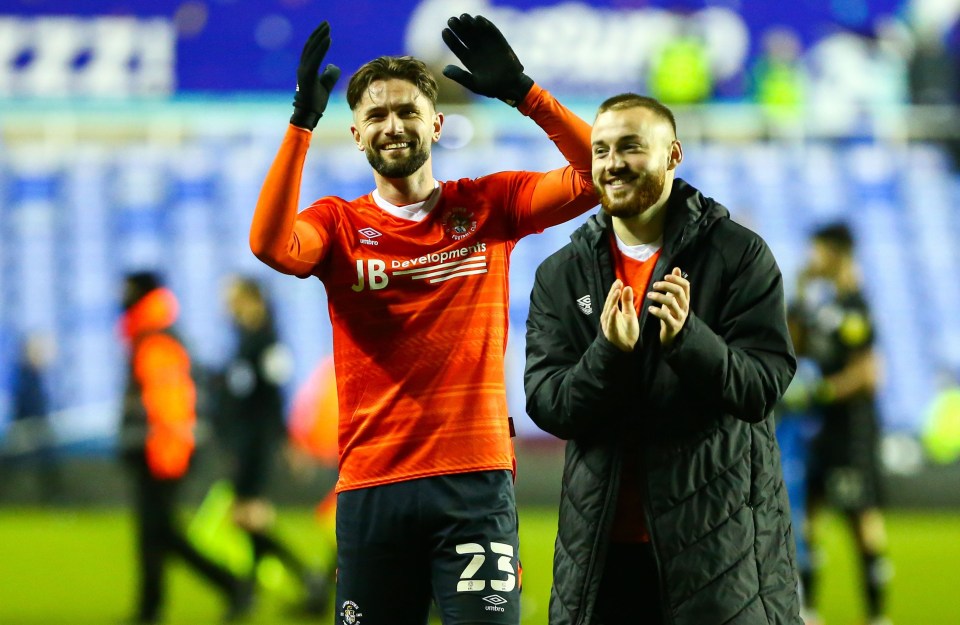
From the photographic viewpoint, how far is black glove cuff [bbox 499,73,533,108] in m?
3.89

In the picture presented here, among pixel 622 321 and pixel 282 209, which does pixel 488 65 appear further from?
pixel 622 321

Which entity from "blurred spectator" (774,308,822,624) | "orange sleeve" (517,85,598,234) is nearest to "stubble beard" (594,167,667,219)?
"orange sleeve" (517,85,598,234)

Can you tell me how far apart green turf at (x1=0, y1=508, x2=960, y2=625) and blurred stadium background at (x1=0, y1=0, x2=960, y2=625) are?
14.3ft

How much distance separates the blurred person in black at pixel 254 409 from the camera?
8383 millimetres

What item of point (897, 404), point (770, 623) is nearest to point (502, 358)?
point (770, 623)

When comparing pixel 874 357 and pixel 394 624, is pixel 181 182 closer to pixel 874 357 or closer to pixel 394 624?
pixel 874 357

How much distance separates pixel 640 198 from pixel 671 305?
35cm

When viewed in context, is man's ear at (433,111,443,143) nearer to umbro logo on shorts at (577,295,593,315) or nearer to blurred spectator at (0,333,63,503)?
umbro logo on shorts at (577,295,593,315)

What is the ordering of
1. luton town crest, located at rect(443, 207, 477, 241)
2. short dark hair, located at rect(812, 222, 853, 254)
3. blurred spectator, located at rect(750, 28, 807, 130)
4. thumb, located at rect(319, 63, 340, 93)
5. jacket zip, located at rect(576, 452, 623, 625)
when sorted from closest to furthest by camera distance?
jacket zip, located at rect(576, 452, 623, 625) < thumb, located at rect(319, 63, 340, 93) < luton town crest, located at rect(443, 207, 477, 241) < short dark hair, located at rect(812, 222, 853, 254) < blurred spectator, located at rect(750, 28, 807, 130)

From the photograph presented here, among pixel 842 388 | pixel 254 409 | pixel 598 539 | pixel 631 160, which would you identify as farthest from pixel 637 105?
pixel 254 409

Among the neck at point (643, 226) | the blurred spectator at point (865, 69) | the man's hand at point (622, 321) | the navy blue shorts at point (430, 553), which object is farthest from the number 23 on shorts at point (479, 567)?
the blurred spectator at point (865, 69)

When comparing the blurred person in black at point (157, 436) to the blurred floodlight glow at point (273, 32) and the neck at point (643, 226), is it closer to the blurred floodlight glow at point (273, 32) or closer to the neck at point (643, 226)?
the neck at point (643, 226)

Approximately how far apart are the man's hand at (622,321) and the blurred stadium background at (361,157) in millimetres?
14554

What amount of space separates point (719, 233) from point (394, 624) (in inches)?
57.4
